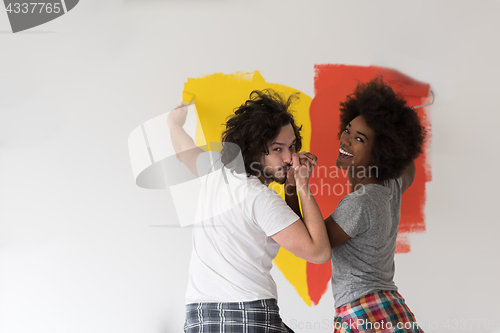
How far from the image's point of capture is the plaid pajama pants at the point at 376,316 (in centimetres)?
108

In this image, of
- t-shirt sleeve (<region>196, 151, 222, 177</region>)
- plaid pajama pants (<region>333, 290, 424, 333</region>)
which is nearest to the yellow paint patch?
t-shirt sleeve (<region>196, 151, 222, 177</region>)

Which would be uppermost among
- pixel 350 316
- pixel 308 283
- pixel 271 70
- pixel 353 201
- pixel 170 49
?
pixel 170 49

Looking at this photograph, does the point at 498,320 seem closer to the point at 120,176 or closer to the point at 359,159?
the point at 359,159

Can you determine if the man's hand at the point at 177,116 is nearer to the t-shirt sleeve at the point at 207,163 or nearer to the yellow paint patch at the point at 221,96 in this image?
the yellow paint patch at the point at 221,96

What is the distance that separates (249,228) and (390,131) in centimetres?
60

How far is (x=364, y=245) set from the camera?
113cm

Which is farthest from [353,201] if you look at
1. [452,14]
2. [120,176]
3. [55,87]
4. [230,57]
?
[55,87]

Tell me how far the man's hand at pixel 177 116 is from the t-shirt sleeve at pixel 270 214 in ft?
1.82

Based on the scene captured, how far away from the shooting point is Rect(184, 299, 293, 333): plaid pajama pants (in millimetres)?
997

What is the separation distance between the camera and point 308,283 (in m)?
1.50

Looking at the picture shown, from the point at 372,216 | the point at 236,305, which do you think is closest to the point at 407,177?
the point at 372,216

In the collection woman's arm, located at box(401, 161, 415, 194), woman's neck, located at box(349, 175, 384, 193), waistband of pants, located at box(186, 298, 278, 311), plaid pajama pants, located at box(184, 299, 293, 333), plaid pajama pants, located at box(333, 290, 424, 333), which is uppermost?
woman's neck, located at box(349, 175, 384, 193)

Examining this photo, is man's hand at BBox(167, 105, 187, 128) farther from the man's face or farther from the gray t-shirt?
the gray t-shirt

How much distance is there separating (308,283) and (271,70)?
911mm
